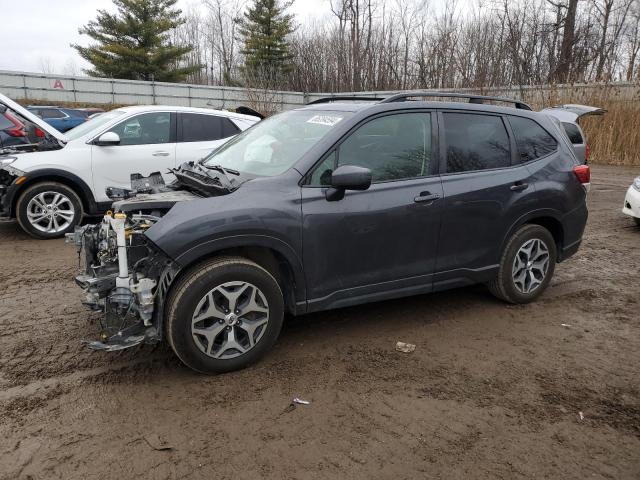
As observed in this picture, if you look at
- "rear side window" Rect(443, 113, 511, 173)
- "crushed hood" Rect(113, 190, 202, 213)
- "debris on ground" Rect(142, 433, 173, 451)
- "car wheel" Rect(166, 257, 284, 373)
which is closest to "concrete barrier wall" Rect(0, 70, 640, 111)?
"rear side window" Rect(443, 113, 511, 173)

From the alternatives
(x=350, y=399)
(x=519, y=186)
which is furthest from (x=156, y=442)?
(x=519, y=186)

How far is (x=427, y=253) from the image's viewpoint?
13.8 feet

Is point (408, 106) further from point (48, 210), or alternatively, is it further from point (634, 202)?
point (634, 202)

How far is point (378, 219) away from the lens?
3.89 m

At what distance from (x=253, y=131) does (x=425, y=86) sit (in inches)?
1089

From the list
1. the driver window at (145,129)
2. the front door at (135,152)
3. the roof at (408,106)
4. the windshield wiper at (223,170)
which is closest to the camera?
the windshield wiper at (223,170)

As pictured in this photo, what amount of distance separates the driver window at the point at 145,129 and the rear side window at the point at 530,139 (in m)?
5.14

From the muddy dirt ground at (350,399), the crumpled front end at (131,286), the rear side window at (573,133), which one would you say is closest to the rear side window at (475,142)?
the muddy dirt ground at (350,399)

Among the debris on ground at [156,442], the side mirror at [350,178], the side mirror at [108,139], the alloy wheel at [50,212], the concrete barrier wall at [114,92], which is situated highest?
the concrete barrier wall at [114,92]

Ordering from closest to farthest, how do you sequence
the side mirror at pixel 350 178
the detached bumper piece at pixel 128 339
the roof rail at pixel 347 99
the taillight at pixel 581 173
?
the detached bumper piece at pixel 128 339
the side mirror at pixel 350 178
the roof rail at pixel 347 99
the taillight at pixel 581 173

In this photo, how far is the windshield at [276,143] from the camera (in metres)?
3.95

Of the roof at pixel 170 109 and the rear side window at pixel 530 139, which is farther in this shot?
the roof at pixel 170 109

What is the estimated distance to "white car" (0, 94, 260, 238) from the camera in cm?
681

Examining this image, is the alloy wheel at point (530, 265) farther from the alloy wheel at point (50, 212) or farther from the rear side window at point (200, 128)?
the alloy wheel at point (50, 212)
